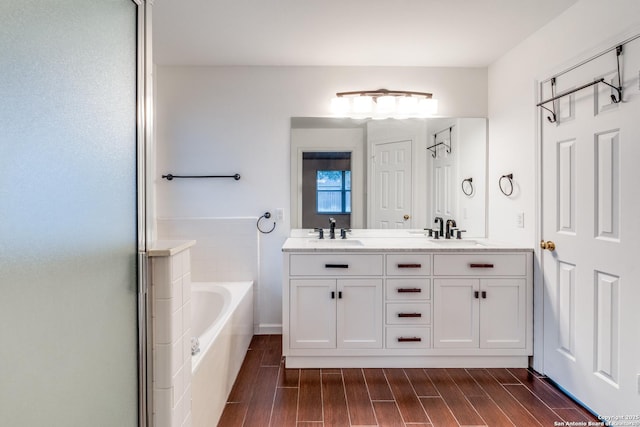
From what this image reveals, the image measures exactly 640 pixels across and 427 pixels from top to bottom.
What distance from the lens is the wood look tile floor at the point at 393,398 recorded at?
1.83 meters

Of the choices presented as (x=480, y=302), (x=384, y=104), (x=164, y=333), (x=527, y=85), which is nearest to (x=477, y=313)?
(x=480, y=302)

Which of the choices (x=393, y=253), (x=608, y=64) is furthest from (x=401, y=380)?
(x=608, y=64)

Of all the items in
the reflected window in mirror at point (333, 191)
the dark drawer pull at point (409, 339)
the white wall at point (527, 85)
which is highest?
the white wall at point (527, 85)

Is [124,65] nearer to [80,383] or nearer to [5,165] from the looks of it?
[5,165]

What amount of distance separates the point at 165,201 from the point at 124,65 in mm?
2018

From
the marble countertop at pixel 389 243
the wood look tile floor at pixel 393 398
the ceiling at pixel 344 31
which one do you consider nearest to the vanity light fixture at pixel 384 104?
the ceiling at pixel 344 31

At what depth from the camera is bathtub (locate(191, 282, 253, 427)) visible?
1542 mm

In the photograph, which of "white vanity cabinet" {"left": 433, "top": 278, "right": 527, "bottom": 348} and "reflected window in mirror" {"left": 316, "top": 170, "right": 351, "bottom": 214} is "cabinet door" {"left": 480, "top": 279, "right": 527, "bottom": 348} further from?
"reflected window in mirror" {"left": 316, "top": 170, "right": 351, "bottom": 214}

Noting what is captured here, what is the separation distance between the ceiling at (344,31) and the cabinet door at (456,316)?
66.0 inches

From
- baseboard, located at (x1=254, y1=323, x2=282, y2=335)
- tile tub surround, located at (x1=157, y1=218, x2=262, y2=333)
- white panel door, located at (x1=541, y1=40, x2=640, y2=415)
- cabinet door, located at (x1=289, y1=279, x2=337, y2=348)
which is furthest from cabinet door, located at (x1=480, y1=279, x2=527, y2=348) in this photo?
tile tub surround, located at (x1=157, y1=218, x2=262, y2=333)

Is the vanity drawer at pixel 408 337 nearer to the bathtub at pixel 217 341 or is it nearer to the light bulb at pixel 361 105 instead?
the bathtub at pixel 217 341

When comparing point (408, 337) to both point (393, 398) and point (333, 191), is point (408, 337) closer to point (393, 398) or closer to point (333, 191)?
point (393, 398)

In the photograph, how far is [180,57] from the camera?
8.89 feet

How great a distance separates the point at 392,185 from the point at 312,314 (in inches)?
50.1
